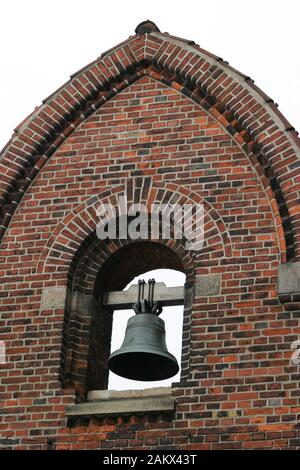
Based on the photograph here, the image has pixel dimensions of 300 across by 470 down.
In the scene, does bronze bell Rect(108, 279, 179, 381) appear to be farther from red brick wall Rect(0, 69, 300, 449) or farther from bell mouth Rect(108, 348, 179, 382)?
red brick wall Rect(0, 69, 300, 449)

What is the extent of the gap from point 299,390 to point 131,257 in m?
2.62

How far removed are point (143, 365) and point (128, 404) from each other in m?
0.73

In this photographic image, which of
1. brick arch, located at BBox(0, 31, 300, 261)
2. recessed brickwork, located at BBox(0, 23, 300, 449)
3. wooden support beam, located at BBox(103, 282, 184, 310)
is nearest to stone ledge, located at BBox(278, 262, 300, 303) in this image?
recessed brickwork, located at BBox(0, 23, 300, 449)

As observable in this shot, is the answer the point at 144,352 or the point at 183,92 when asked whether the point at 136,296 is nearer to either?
the point at 144,352

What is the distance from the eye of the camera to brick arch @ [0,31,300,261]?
47.8 feet

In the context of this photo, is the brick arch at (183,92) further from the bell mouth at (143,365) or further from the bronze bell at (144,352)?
the bell mouth at (143,365)

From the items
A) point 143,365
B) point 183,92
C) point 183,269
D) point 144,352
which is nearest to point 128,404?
point 144,352

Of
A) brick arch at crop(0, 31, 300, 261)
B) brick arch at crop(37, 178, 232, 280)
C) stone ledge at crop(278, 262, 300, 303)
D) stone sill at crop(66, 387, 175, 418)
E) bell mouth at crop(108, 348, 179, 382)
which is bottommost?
stone sill at crop(66, 387, 175, 418)

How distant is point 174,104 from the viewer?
50.7 feet

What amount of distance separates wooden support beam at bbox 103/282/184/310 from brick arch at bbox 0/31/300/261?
120cm

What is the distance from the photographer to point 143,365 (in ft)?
46.4

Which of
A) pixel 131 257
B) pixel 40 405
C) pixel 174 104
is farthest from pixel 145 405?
pixel 174 104

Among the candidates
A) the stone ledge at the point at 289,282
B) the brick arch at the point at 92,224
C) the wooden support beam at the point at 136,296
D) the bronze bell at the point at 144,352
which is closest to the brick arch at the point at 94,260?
the brick arch at the point at 92,224
